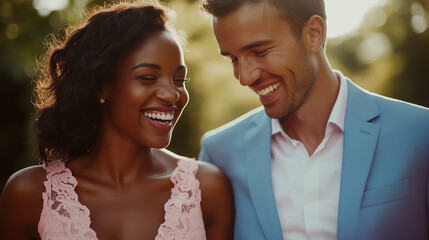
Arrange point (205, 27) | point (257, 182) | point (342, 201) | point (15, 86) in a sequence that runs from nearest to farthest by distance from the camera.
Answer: point (342, 201) < point (257, 182) < point (15, 86) < point (205, 27)

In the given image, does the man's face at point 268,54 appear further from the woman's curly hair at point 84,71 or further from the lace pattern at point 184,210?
the lace pattern at point 184,210

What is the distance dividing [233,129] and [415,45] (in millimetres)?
12743

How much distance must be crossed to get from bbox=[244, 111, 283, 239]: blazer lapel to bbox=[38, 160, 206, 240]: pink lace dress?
333 mm

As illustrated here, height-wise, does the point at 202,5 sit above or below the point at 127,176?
above

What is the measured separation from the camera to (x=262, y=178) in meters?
2.79

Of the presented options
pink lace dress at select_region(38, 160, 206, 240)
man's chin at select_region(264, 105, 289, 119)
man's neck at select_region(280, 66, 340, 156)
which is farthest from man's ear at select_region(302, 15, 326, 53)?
pink lace dress at select_region(38, 160, 206, 240)

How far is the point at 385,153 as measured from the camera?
8.73ft

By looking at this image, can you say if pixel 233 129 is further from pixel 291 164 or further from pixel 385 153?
pixel 385 153

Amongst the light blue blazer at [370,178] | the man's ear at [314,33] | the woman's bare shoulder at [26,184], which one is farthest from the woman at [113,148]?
the man's ear at [314,33]

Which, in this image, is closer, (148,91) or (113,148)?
(148,91)

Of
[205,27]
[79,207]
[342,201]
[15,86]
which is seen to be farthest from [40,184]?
[205,27]

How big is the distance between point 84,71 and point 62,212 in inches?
→ 30.9

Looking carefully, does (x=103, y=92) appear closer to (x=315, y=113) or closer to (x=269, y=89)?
(x=269, y=89)

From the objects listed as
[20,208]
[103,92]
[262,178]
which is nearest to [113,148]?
[103,92]
